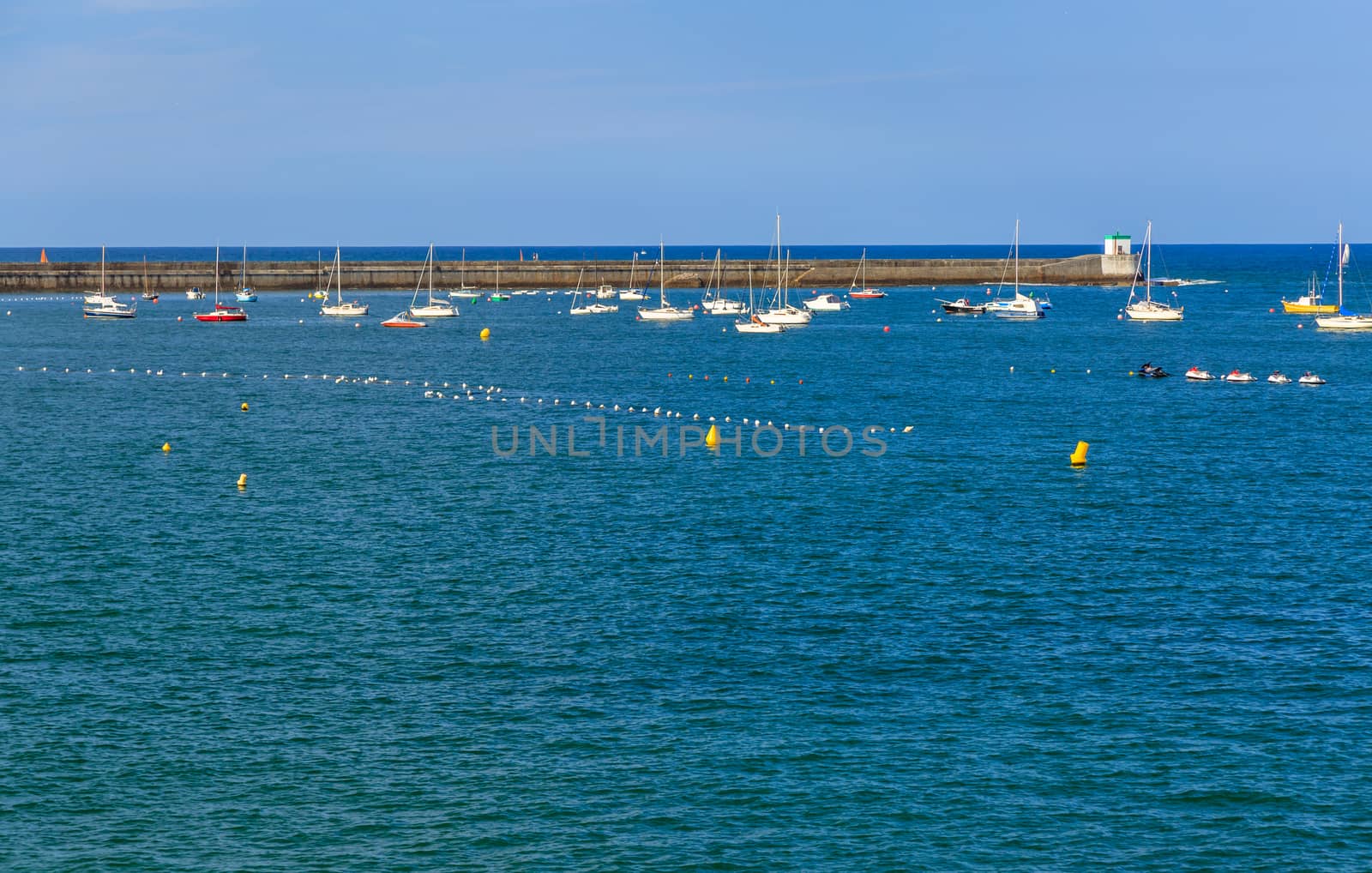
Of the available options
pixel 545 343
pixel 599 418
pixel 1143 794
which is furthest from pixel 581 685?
pixel 545 343

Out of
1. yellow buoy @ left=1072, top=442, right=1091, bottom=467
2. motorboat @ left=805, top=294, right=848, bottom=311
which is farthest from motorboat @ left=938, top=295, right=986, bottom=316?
yellow buoy @ left=1072, top=442, right=1091, bottom=467

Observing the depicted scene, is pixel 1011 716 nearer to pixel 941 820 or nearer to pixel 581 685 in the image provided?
pixel 941 820

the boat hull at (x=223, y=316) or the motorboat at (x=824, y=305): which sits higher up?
the motorboat at (x=824, y=305)

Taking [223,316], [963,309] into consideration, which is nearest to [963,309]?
[963,309]

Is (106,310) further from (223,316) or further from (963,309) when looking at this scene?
(963,309)

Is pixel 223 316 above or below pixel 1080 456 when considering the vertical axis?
above

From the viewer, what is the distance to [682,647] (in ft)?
128

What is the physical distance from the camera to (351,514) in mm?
56094

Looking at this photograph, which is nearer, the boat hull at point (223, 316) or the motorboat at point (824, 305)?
the boat hull at point (223, 316)

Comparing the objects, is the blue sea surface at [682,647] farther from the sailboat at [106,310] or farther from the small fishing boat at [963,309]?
the small fishing boat at [963,309]

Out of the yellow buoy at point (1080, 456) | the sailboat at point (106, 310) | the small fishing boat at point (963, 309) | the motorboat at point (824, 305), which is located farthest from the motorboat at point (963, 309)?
the yellow buoy at point (1080, 456)

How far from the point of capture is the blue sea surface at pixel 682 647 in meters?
28.8

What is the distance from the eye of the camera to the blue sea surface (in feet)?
94.3

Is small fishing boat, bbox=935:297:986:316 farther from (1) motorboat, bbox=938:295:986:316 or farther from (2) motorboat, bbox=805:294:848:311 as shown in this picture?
(2) motorboat, bbox=805:294:848:311
